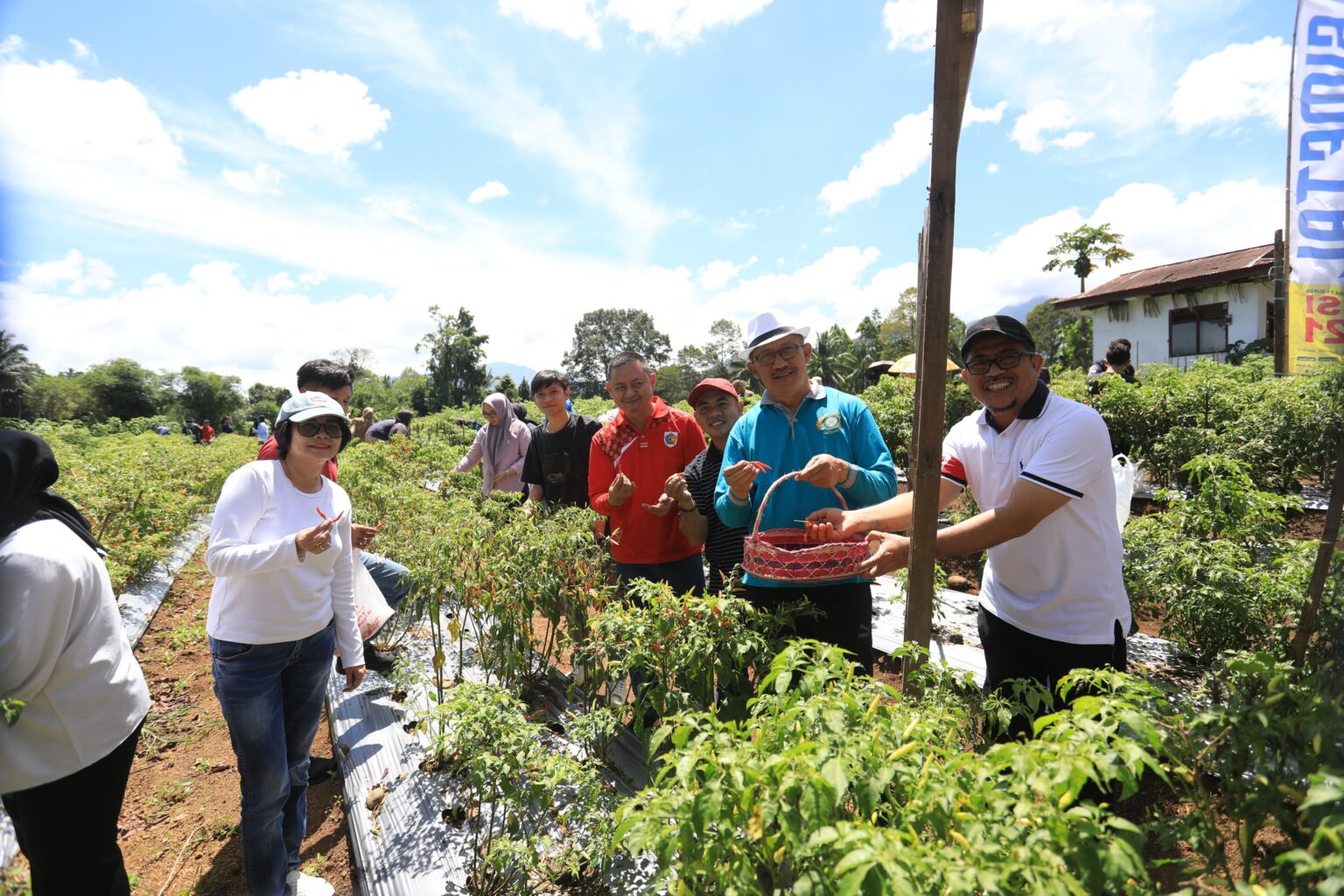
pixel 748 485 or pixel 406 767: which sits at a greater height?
pixel 748 485

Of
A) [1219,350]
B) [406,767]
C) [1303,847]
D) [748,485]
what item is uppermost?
[1219,350]

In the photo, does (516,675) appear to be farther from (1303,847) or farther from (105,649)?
(1303,847)

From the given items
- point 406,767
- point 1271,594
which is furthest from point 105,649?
point 1271,594

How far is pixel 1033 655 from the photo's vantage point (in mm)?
2029

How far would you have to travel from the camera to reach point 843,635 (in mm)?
2301

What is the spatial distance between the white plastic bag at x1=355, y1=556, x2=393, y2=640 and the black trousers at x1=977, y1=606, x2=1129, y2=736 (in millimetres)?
2584

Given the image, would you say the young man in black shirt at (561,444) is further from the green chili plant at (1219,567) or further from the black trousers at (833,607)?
the green chili plant at (1219,567)

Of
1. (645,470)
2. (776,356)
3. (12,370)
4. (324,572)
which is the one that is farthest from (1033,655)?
(12,370)

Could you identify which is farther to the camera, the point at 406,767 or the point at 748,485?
the point at 406,767

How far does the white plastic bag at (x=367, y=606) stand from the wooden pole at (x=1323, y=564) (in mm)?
3205

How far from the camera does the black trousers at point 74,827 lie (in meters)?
1.67

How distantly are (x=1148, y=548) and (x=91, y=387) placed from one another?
111 ft

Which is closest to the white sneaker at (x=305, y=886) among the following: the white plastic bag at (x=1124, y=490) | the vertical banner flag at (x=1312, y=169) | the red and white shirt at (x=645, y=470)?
the red and white shirt at (x=645, y=470)

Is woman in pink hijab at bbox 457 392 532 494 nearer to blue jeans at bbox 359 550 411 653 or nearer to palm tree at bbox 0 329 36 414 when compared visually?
blue jeans at bbox 359 550 411 653
